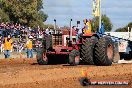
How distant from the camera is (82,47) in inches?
730

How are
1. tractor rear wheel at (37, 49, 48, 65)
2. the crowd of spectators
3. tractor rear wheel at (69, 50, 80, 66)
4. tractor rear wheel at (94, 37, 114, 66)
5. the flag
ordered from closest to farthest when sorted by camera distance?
tractor rear wheel at (69, 50, 80, 66), tractor rear wheel at (94, 37, 114, 66), tractor rear wheel at (37, 49, 48, 65), the flag, the crowd of spectators

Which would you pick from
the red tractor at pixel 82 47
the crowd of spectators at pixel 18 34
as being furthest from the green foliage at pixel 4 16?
the red tractor at pixel 82 47

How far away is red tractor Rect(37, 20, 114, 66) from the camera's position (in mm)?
18406

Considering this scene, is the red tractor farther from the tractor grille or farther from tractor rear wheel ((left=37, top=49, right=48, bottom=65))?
tractor rear wheel ((left=37, top=49, right=48, bottom=65))

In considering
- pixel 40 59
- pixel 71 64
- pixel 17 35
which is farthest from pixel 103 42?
pixel 17 35

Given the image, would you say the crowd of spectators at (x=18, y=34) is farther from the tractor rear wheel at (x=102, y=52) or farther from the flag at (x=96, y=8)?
the tractor rear wheel at (x=102, y=52)

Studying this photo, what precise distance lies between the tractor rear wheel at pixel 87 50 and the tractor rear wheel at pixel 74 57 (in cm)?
28

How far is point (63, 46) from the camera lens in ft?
62.0

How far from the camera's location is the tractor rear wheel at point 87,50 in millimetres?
18422

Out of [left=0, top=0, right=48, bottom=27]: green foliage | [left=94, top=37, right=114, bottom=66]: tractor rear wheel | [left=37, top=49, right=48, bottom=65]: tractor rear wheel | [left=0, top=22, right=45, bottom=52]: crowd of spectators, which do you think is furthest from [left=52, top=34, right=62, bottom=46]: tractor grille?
[left=0, top=0, right=48, bottom=27]: green foliage

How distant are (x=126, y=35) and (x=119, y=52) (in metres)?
2.39

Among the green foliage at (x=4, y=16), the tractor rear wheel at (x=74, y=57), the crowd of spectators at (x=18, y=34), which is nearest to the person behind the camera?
the tractor rear wheel at (x=74, y=57)

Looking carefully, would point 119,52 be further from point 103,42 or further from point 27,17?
point 27,17

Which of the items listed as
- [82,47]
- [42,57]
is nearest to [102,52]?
[82,47]
